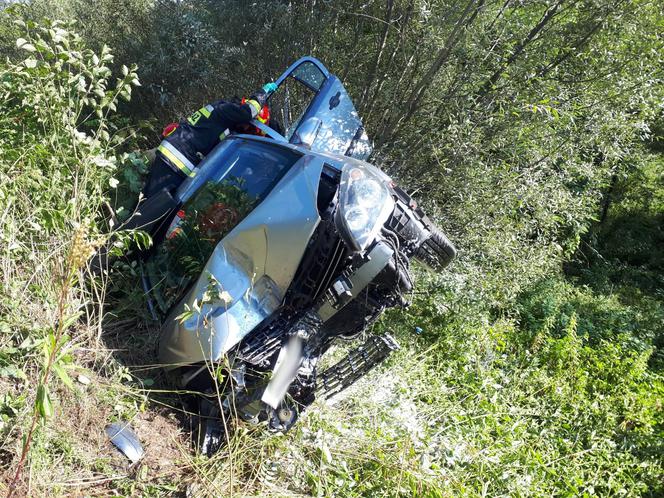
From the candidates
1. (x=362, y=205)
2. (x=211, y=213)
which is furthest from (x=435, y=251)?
(x=211, y=213)

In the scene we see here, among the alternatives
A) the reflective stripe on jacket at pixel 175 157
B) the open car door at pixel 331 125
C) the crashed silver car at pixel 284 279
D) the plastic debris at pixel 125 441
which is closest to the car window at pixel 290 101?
the open car door at pixel 331 125

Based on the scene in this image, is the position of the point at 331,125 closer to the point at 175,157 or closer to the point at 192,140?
the point at 192,140

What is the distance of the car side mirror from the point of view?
499 centimetres

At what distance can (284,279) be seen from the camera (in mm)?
3523

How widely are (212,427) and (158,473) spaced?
0.44m

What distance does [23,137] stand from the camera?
3.84 m

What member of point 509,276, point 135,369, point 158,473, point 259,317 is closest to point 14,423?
point 158,473

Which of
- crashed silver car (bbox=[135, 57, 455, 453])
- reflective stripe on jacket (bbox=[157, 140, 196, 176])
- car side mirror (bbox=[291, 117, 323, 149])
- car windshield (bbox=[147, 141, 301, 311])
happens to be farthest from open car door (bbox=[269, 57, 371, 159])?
crashed silver car (bbox=[135, 57, 455, 453])

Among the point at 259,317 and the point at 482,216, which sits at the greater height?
the point at 482,216

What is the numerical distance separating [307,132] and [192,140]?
3.32 feet

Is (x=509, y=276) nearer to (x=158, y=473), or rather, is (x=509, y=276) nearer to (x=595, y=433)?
(x=595, y=433)

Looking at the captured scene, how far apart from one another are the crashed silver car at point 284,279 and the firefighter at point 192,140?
38.7 inches

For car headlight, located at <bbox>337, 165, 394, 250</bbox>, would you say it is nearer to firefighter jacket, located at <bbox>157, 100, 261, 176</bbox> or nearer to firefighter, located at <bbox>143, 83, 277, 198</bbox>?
firefighter, located at <bbox>143, 83, 277, 198</bbox>

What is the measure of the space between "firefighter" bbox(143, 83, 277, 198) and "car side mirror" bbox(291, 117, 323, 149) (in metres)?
0.59
